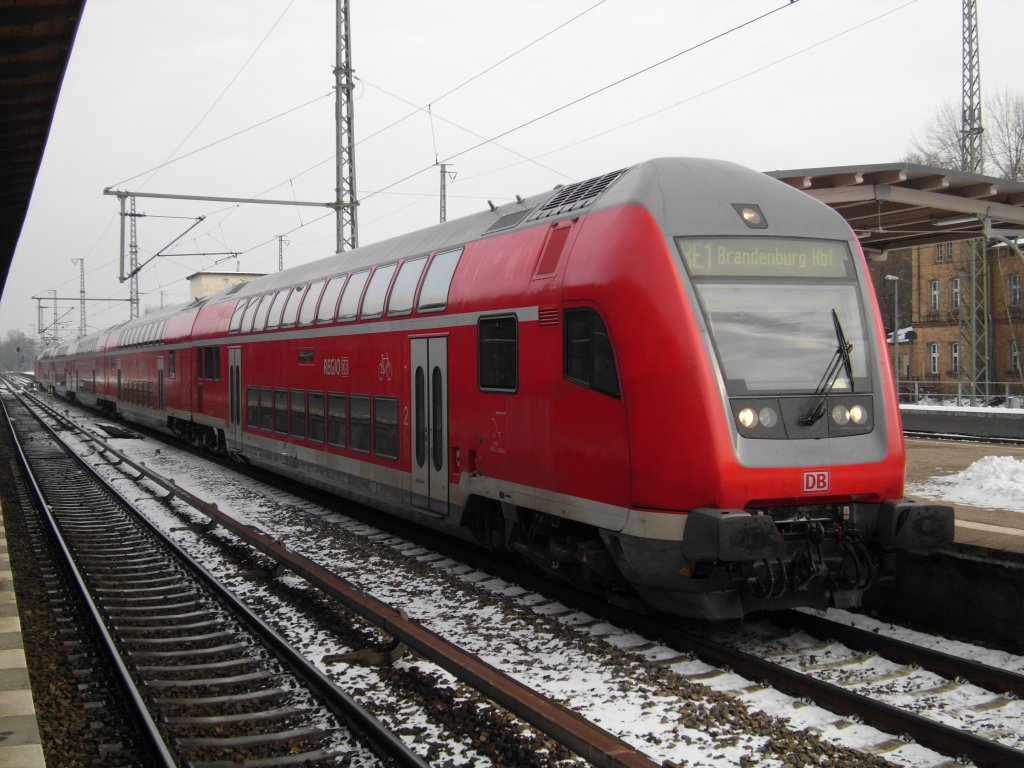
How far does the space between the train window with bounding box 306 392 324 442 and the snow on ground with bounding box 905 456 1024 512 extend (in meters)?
7.72

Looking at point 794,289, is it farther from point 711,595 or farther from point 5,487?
point 5,487

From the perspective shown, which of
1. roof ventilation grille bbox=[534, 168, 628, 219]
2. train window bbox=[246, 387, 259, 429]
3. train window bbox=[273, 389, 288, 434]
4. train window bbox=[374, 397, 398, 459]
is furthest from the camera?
train window bbox=[246, 387, 259, 429]

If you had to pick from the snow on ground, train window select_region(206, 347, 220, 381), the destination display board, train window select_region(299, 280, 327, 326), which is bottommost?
the snow on ground

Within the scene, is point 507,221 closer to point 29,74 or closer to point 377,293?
point 377,293

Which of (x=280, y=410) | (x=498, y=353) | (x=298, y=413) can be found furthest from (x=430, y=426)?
(x=280, y=410)

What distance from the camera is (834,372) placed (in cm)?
677

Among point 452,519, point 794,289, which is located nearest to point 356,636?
point 452,519

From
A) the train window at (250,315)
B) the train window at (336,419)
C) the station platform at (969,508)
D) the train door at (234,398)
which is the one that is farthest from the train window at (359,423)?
the station platform at (969,508)

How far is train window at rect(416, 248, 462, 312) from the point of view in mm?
9539

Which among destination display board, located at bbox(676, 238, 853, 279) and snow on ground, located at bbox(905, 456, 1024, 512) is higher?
destination display board, located at bbox(676, 238, 853, 279)

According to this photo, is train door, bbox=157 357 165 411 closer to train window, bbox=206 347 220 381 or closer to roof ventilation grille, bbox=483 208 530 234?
train window, bbox=206 347 220 381

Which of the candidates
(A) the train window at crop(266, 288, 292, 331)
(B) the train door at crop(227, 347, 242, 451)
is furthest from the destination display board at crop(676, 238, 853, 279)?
(B) the train door at crop(227, 347, 242, 451)

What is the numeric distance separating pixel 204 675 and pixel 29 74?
511 cm

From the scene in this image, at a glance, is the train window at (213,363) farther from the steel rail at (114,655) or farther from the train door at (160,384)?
the train door at (160,384)
